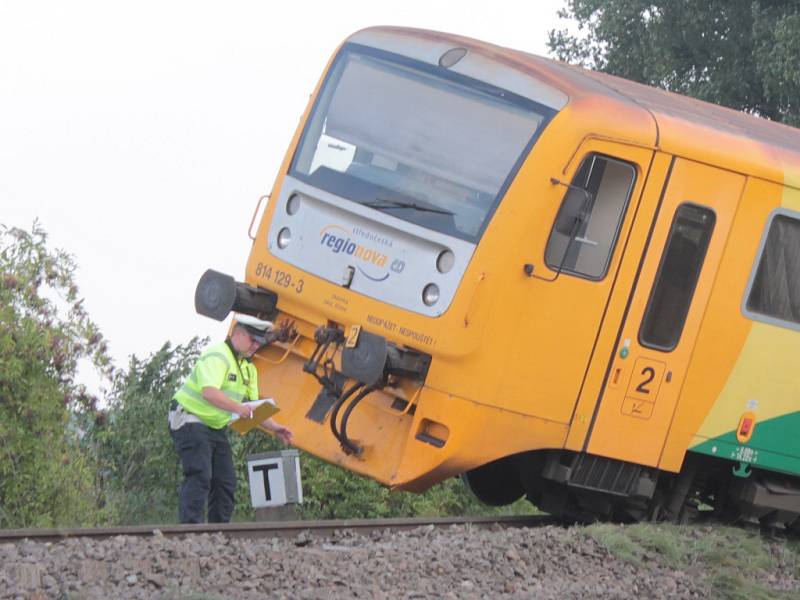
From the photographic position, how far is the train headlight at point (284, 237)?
1014 centimetres

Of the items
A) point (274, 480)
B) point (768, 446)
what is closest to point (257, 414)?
point (274, 480)

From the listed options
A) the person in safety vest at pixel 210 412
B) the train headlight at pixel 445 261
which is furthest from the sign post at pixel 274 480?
the train headlight at pixel 445 261

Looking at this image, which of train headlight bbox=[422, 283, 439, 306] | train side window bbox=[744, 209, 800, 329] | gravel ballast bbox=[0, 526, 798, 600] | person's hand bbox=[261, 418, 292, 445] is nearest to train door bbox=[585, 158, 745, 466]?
train side window bbox=[744, 209, 800, 329]

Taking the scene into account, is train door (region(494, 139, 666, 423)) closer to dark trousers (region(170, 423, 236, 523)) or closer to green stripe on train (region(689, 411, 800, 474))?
green stripe on train (region(689, 411, 800, 474))

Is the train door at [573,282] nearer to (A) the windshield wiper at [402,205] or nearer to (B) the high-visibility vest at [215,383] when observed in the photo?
(A) the windshield wiper at [402,205]

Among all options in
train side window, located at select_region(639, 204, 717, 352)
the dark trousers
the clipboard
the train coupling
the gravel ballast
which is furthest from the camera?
train side window, located at select_region(639, 204, 717, 352)

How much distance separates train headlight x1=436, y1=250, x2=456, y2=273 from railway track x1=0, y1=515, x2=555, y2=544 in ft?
5.47

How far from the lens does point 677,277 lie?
32.8 ft

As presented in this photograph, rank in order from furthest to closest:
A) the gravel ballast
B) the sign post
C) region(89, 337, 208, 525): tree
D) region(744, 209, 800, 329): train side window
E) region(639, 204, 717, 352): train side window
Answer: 1. region(89, 337, 208, 525): tree
2. the sign post
3. region(744, 209, 800, 329): train side window
4. region(639, 204, 717, 352): train side window
5. the gravel ballast

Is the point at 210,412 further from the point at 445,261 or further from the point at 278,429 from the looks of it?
the point at 445,261

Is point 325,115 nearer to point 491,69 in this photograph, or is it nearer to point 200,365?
point 491,69

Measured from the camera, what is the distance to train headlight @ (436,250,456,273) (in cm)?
948

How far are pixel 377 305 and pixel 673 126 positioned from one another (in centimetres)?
221

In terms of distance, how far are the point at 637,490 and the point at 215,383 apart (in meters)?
2.86
